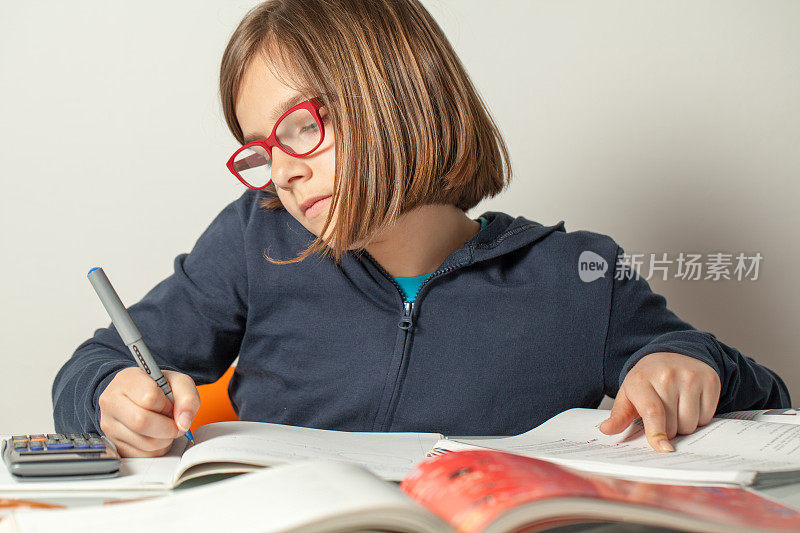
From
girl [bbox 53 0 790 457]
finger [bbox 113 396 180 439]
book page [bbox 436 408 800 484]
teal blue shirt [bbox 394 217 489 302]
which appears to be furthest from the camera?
teal blue shirt [bbox 394 217 489 302]

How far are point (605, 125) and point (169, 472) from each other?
1260 mm

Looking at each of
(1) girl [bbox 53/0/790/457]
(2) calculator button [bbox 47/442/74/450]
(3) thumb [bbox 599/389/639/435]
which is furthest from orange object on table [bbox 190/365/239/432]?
(3) thumb [bbox 599/389/639/435]

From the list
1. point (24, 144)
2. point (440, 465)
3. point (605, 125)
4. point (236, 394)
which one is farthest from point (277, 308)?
point (605, 125)

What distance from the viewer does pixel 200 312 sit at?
103 centimetres

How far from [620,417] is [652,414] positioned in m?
0.04

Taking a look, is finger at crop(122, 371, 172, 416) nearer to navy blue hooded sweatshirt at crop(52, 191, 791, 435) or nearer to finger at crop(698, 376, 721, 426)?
navy blue hooded sweatshirt at crop(52, 191, 791, 435)

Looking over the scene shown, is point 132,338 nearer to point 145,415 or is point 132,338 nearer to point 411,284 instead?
point 145,415

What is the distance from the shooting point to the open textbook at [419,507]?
1.21 ft

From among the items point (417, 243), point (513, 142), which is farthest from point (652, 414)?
point (513, 142)

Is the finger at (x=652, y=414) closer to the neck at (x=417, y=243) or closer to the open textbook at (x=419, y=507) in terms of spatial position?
the open textbook at (x=419, y=507)

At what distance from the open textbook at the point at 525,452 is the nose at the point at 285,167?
0.31 meters

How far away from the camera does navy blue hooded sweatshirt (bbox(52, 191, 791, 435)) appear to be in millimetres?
979

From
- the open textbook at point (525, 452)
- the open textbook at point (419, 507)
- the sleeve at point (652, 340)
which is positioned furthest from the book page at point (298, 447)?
the sleeve at point (652, 340)

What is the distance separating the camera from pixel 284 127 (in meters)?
0.90
